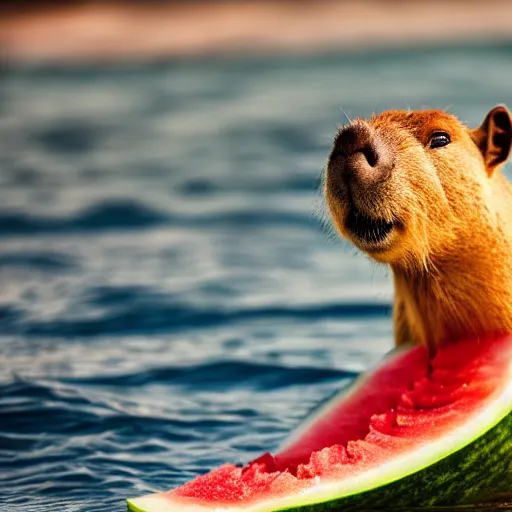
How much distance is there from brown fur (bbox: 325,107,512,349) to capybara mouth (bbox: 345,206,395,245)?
25 mm

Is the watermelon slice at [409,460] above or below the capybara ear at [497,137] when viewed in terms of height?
below

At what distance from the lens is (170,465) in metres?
5.61

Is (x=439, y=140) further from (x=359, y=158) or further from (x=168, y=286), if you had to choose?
(x=168, y=286)

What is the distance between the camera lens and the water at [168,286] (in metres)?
5.95

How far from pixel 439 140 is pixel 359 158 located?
1.45ft

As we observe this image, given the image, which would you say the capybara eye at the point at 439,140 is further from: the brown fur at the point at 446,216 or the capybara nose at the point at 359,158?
the capybara nose at the point at 359,158

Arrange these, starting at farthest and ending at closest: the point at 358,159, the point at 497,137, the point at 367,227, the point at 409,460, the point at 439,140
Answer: the point at 497,137
the point at 439,140
the point at 367,227
the point at 358,159
the point at 409,460

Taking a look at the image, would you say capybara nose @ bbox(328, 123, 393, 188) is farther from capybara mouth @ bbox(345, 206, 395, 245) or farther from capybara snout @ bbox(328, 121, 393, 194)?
capybara mouth @ bbox(345, 206, 395, 245)

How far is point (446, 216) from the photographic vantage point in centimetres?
495

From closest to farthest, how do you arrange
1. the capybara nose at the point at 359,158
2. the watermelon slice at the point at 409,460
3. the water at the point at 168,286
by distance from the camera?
the watermelon slice at the point at 409,460
the capybara nose at the point at 359,158
the water at the point at 168,286

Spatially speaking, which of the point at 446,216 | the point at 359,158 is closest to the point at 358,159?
the point at 359,158

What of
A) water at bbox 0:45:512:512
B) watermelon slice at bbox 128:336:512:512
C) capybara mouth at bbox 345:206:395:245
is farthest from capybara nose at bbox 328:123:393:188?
watermelon slice at bbox 128:336:512:512

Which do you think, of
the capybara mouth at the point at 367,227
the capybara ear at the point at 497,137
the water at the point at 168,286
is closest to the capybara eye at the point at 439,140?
the capybara ear at the point at 497,137

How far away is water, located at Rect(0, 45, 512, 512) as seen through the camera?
5949 millimetres
